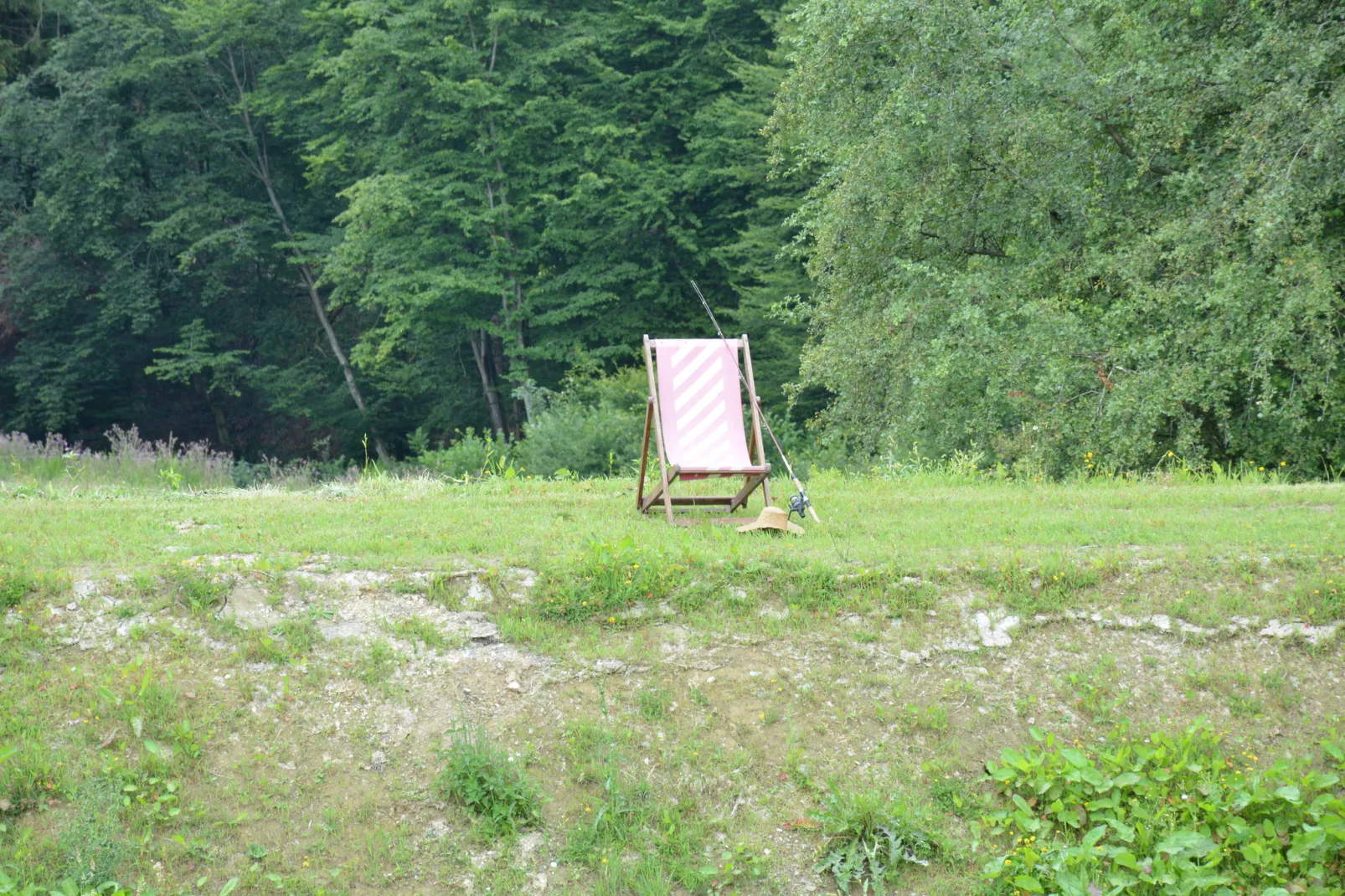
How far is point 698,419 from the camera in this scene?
28.9 ft

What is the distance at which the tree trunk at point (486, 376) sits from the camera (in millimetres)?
26844

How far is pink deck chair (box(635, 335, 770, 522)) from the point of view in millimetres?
8500

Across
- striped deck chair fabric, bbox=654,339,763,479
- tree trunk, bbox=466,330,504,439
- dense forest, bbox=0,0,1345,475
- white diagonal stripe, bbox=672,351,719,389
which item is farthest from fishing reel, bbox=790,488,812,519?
tree trunk, bbox=466,330,504,439

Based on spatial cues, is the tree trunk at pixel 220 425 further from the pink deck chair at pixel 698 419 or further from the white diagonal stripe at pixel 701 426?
the white diagonal stripe at pixel 701 426

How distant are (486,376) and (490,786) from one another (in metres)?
22.4

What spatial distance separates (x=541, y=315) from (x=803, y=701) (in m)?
19.7

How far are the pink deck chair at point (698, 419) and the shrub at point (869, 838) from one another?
324 cm

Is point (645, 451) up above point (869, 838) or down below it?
above

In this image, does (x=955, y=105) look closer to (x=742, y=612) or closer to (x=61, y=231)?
(x=742, y=612)

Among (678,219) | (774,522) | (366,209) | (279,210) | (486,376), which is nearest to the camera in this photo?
(774,522)

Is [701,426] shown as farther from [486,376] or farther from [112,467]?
[486,376]

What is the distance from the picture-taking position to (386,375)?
2958 centimetres

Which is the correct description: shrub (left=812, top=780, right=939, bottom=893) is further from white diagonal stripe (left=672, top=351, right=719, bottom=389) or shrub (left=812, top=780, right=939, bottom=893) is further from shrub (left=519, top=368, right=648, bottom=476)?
shrub (left=519, top=368, right=648, bottom=476)

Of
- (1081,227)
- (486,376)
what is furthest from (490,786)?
(486,376)
